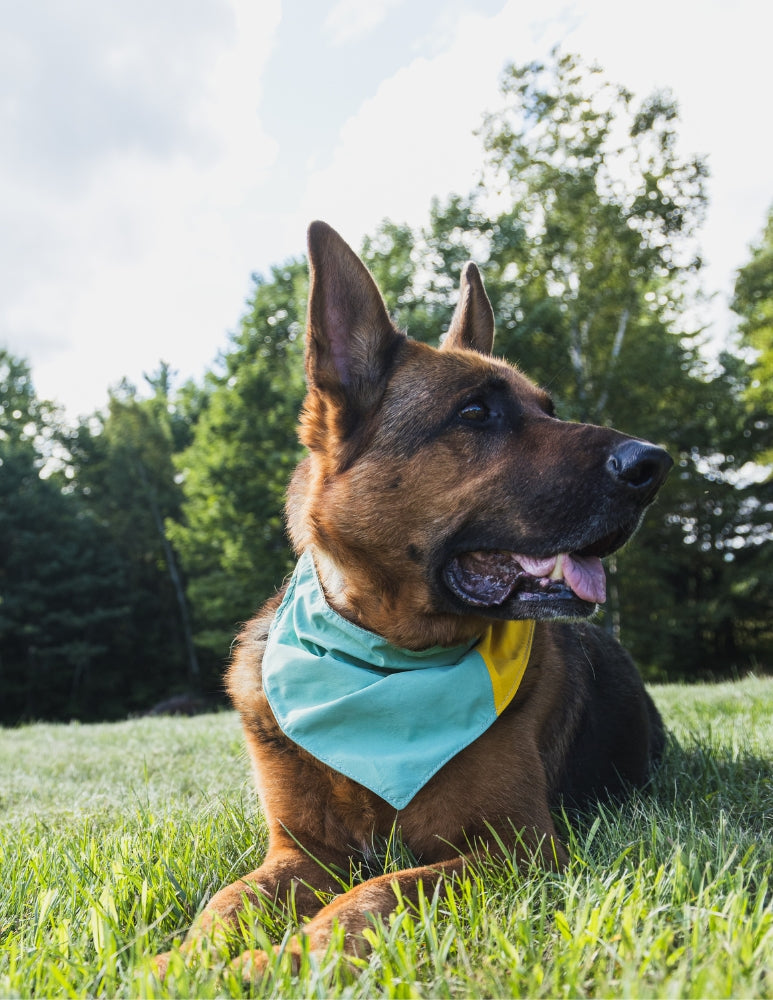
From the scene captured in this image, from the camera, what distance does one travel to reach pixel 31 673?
38531 mm

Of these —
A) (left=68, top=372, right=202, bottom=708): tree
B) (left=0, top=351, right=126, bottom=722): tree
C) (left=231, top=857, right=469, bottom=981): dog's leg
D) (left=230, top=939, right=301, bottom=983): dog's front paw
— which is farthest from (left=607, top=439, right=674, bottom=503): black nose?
(left=68, top=372, right=202, bottom=708): tree

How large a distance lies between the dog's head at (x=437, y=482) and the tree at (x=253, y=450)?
72.1 ft

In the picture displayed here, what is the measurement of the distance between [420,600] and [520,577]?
0.43 metres

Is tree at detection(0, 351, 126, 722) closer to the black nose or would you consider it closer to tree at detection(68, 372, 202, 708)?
tree at detection(68, 372, 202, 708)

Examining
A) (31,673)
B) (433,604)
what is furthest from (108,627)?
(433,604)

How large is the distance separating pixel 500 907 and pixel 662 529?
32.6m

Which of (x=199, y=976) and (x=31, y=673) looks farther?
(x=31, y=673)

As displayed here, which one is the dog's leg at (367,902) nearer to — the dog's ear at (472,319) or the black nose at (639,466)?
the black nose at (639,466)

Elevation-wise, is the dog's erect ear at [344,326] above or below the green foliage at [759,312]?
below

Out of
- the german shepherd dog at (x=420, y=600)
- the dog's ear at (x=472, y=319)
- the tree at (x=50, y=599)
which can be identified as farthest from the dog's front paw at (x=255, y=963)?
the tree at (x=50, y=599)

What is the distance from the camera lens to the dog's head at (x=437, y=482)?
300cm

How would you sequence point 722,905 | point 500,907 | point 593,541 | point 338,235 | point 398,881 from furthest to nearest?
point 338,235 < point 593,541 < point 398,881 < point 500,907 < point 722,905

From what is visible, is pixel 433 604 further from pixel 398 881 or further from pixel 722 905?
pixel 722 905

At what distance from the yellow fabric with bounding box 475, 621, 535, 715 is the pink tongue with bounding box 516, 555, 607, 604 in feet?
1.39
